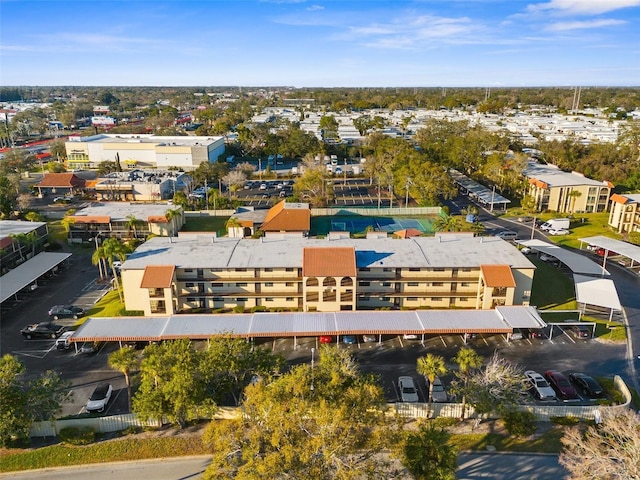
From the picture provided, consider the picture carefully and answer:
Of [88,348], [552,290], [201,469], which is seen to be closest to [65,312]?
[88,348]

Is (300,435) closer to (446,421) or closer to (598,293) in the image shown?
(446,421)

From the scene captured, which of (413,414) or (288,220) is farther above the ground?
(288,220)

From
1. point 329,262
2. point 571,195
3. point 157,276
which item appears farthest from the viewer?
point 571,195

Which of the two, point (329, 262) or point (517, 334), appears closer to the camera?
point (517, 334)

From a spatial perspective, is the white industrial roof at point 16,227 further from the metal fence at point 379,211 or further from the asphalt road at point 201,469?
the metal fence at point 379,211

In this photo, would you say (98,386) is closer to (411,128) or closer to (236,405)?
(236,405)

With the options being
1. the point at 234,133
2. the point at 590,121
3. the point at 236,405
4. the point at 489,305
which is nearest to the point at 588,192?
the point at 489,305

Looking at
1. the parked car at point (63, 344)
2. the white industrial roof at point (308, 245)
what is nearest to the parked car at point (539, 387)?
the white industrial roof at point (308, 245)

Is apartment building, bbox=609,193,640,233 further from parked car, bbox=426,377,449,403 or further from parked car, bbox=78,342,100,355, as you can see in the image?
parked car, bbox=78,342,100,355
